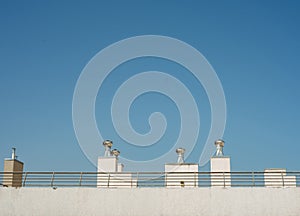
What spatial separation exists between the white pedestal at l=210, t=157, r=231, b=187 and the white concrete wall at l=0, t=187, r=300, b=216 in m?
1.21

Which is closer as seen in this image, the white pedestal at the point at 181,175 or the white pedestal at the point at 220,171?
the white pedestal at the point at 220,171

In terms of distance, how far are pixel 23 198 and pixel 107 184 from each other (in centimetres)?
422

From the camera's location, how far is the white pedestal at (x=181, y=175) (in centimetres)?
2248

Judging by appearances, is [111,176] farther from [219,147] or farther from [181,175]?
[219,147]

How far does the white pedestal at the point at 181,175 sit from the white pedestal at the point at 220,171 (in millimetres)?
837

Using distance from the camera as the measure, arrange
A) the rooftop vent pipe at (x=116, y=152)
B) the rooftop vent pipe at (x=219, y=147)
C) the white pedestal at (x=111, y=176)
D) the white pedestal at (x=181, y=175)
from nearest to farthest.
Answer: the white pedestal at (x=181, y=175) → the white pedestal at (x=111, y=176) → the rooftop vent pipe at (x=219, y=147) → the rooftop vent pipe at (x=116, y=152)

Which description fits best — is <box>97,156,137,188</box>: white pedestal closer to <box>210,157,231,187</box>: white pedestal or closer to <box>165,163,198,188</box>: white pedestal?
<box>165,163,198,188</box>: white pedestal

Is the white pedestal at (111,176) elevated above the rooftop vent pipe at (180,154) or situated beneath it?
situated beneath

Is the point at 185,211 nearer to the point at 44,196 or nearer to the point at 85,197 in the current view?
the point at 85,197

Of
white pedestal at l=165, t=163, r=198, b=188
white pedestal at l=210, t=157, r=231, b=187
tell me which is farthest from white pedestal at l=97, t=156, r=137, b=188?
white pedestal at l=210, t=157, r=231, b=187

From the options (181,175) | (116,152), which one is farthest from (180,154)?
(116,152)

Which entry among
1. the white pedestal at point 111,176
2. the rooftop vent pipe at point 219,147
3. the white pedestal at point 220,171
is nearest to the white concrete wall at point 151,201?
the white pedestal at point 220,171

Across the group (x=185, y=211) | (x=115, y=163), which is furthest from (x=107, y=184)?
(x=185, y=211)

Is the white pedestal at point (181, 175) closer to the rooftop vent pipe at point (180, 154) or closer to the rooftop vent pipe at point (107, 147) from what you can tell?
the rooftop vent pipe at point (180, 154)
